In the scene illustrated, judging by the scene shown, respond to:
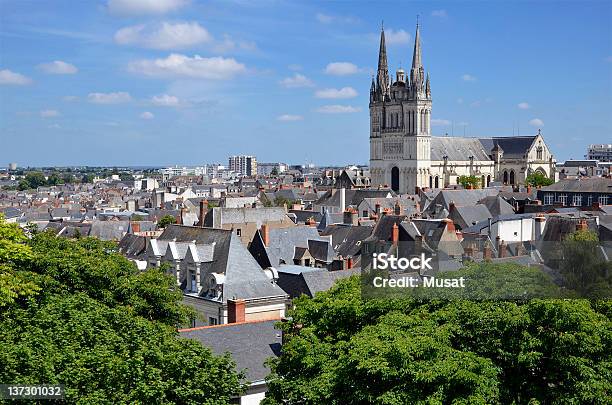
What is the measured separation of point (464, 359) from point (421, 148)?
13492 cm

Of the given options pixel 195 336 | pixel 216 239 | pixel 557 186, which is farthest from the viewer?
pixel 557 186

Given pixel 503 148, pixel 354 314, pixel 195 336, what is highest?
pixel 503 148

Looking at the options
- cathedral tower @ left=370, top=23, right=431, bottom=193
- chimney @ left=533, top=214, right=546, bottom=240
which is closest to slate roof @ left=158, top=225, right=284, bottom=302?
chimney @ left=533, top=214, right=546, bottom=240

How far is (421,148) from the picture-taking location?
15012 centimetres

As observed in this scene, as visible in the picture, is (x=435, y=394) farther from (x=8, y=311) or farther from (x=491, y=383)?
(x=8, y=311)

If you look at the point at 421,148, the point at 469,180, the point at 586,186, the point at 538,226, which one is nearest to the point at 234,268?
the point at 538,226

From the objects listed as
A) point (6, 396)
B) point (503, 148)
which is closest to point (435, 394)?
point (6, 396)

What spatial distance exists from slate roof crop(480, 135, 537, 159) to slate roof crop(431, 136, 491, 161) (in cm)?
196

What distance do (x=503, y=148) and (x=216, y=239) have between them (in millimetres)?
135103

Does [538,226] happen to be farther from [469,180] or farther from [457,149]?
[457,149]

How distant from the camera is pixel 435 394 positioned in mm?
16594

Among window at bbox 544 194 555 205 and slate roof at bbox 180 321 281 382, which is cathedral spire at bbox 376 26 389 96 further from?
slate roof at bbox 180 321 281 382

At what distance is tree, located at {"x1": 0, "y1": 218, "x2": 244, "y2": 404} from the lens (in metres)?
17.2

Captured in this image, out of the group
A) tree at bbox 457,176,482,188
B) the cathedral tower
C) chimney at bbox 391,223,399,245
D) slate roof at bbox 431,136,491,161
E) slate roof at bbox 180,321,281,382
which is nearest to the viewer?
slate roof at bbox 180,321,281,382
